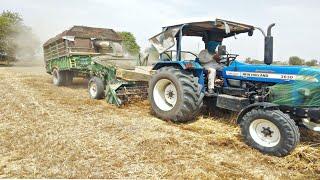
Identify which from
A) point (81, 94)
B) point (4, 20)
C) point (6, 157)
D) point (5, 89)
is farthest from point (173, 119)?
point (4, 20)

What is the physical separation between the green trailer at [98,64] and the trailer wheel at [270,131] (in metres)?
4.08

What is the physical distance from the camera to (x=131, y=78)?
9195mm

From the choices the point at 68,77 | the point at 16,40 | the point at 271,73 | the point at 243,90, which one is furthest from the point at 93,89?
the point at 16,40

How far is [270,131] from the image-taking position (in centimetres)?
527

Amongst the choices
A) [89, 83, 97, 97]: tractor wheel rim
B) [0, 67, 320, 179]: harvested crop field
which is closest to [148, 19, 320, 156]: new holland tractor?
[0, 67, 320, 179]: harvested crop field

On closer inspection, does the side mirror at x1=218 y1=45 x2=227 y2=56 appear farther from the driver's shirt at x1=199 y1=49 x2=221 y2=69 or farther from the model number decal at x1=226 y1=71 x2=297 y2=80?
the model number decal at x1=226 y1=71 x2=297 y2=80

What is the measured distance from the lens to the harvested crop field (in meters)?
4.44

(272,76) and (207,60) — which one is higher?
(207,60)

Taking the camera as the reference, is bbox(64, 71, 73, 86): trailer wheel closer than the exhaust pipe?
No

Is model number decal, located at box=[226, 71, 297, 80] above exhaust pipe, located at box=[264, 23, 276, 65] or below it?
below

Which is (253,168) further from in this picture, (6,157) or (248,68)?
(6,157)

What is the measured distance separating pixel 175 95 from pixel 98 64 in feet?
12.9

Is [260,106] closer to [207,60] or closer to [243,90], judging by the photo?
[243,90]

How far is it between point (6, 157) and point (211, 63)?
4.08 m
